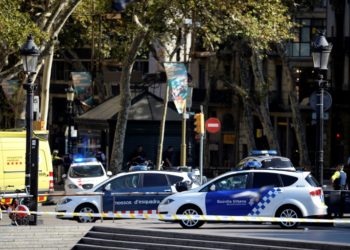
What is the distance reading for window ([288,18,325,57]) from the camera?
66.1 m

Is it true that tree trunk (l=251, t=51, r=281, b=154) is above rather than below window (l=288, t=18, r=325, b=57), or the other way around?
below

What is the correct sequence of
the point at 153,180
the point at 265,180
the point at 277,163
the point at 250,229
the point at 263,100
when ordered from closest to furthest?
the point at 250,229 < the point at 265,180 < the point at 153,180 < the point at 277,163 < the point at 263,100

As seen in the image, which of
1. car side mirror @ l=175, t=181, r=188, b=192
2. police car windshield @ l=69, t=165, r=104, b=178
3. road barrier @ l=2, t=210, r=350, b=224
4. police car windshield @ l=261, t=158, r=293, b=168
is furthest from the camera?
police car windshield @ l=69, t=165, r=104, b=178

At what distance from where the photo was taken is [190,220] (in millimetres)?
25812

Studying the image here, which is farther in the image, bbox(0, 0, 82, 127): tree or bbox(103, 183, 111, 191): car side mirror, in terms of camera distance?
bbox(0, 0, 82, 127): tree

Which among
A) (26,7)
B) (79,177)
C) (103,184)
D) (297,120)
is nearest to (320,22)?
(297,120)

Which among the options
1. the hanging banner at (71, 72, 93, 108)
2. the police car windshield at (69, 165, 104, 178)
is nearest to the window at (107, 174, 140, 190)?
the police car windshield at (69, 165, 104, 178)

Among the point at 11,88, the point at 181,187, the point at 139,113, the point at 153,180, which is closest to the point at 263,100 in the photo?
the point at 139,113

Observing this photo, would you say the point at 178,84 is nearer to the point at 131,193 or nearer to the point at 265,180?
the point at 131,193

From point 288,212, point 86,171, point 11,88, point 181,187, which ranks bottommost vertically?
point 86,171

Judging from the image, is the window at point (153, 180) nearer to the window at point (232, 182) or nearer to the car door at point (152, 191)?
the car door at point (152, 191)

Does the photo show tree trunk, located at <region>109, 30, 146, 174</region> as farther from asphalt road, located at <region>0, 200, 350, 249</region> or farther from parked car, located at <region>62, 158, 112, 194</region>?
asphalt road, located at <region>0, 200, 350, 249</region>

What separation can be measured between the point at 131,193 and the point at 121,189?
549 millimetres

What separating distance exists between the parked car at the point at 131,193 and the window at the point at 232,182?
2.48 metres
